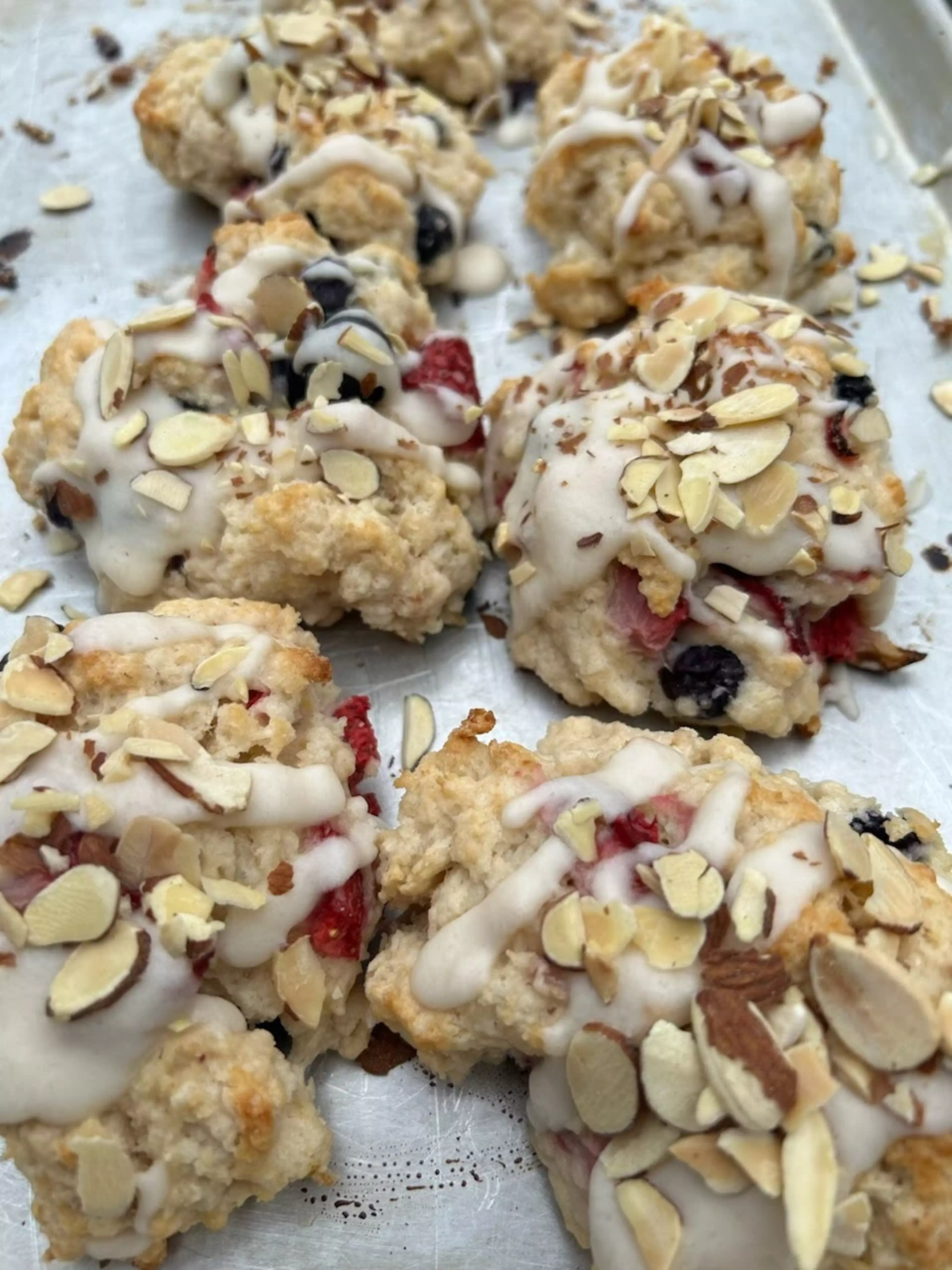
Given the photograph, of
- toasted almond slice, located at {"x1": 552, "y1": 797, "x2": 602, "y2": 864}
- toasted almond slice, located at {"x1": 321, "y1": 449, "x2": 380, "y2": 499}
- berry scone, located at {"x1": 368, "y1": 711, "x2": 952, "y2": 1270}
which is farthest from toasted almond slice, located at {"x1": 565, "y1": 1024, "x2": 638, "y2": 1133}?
toasted almond slice, located at {"x1": 321, "y1": 449, "x2": 380, "y2": 499}

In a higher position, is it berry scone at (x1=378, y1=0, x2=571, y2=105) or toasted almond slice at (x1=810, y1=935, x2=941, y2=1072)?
berry scone at (x1=378, y1=0, x2=571, y2=105)

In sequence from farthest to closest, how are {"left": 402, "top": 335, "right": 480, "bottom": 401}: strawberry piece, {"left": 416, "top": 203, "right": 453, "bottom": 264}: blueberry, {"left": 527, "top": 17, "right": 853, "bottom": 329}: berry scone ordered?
{"left": 416, "top": 203, "right": 453, "bottom": 264}: blueberry < {"left": 527, "top": 17, "right": 853, "bottom": 329}: berry scone < {"left": 402, "top": 335, "right": 480, "bottom": 401}: strawberry piece

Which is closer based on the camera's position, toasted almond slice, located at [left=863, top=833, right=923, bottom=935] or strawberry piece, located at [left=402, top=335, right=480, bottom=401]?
toasted almond slice, located at [left=863, top=833, right=923, bottom=935]

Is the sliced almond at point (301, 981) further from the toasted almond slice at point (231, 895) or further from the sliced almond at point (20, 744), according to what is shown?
the sliced almond at point (20, 744)

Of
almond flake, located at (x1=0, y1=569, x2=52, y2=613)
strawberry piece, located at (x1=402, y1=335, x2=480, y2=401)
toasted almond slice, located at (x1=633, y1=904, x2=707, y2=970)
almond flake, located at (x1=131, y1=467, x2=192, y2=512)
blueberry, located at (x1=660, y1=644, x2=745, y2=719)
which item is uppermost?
almond flake, located at (x1=131, y1=467, x2=192, y2=512)

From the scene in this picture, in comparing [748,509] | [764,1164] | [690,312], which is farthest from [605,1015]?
[690,312]

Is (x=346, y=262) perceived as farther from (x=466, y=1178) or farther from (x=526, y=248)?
(x=466, y=1178)

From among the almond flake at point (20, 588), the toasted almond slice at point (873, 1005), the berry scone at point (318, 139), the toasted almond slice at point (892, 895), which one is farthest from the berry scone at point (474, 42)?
the toasted almond slice at point (873, 1005)

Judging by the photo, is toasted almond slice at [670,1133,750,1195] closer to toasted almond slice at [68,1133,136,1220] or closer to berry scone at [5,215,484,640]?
toasted almond slice at [68,1133,136,1220]
